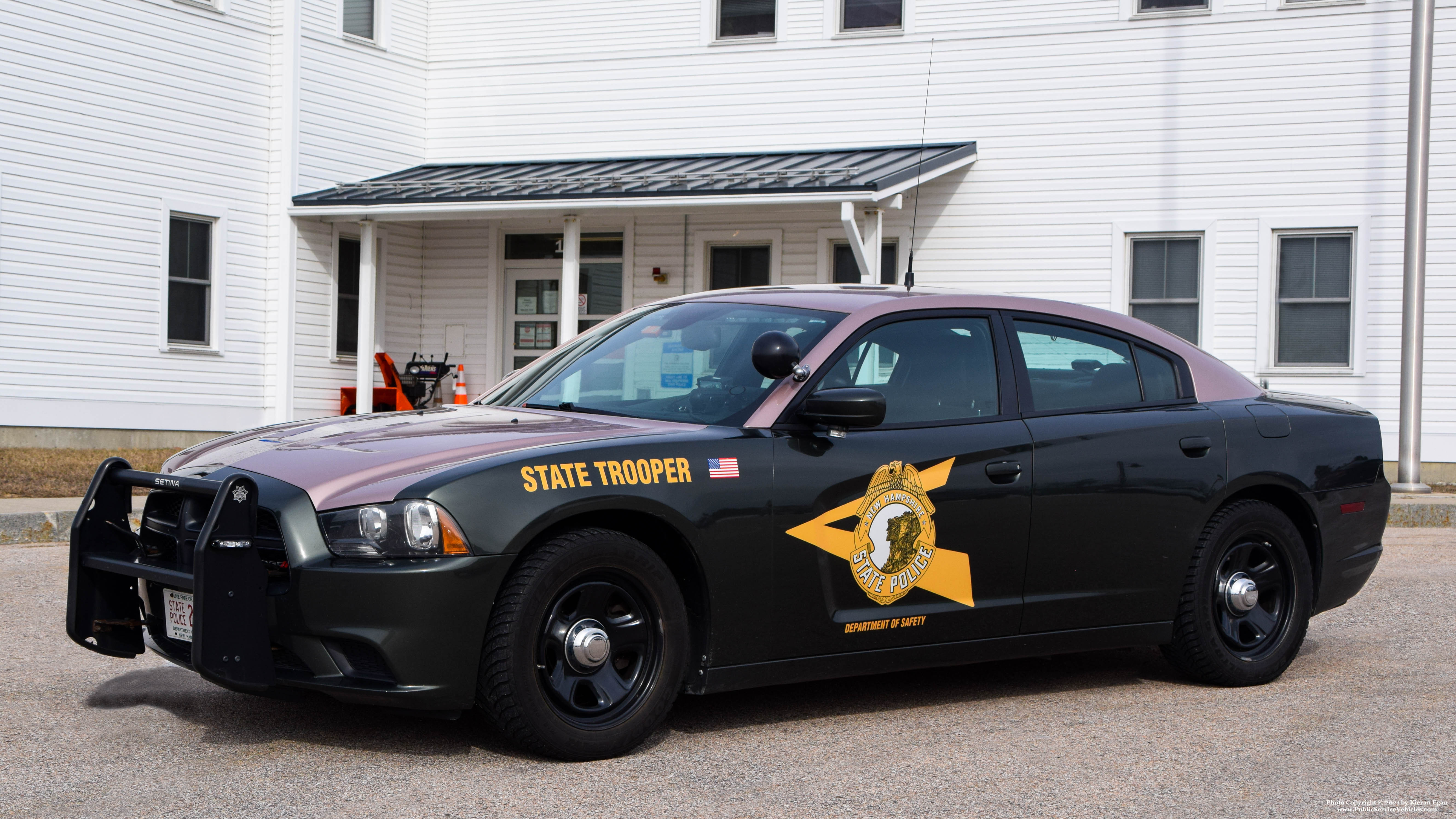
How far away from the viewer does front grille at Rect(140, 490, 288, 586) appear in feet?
14.0

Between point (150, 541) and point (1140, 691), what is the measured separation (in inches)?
147

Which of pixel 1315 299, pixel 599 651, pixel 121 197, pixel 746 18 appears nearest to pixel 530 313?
pixel 746 18

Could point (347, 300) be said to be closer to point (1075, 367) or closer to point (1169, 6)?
point (1169, 6)

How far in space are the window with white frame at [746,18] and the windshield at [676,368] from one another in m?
14.0

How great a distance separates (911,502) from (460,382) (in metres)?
15.6

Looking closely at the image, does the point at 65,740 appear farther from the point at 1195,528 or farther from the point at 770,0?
the point at 770,0

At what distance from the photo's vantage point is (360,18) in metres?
19.7

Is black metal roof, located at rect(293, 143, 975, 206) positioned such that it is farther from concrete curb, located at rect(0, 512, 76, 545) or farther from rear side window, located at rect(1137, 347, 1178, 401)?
rear side window, located at rect(1137, 347, 1178, 401)

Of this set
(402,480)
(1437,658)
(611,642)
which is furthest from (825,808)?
(1437,658)

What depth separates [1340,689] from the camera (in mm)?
5867

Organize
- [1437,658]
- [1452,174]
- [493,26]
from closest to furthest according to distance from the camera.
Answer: [1437,658], [1452,174], [493,26]

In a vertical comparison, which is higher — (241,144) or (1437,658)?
(241,144)

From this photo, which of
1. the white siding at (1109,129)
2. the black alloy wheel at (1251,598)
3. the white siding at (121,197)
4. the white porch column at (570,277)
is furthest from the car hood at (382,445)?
the white siding at (1109,129)

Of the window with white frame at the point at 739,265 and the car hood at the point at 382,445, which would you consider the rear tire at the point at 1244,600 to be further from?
the window with white frame at the point at 739,265
